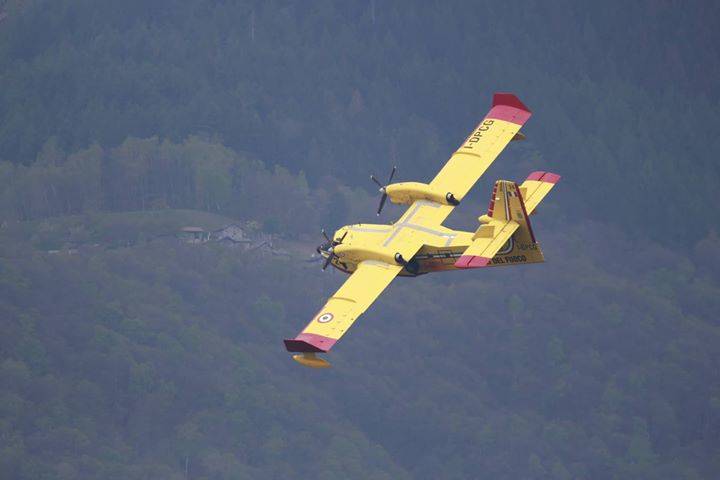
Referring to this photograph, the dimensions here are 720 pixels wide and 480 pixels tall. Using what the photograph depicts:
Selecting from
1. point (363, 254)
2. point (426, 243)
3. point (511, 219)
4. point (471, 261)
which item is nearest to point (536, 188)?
point (511, 219)

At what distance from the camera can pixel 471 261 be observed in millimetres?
129875

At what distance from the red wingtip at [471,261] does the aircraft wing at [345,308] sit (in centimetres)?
513

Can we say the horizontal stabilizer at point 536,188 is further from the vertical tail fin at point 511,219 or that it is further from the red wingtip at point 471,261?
the red wingtip at point 471,261

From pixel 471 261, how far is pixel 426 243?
6.18 m

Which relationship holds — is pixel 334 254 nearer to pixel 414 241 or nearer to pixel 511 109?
pixel 414 241

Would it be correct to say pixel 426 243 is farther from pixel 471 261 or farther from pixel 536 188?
pixel 536 188

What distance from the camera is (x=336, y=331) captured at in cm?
13075

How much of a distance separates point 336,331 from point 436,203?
1323 cm

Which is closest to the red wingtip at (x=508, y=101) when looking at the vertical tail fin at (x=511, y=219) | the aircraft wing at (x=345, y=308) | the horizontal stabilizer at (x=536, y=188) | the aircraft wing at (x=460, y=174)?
the aircraft wing at (x=460, y=174)

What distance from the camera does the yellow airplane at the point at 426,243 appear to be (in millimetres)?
130875

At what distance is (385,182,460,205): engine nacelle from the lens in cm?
13988

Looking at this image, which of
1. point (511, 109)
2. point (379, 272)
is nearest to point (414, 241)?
point (379, 272)

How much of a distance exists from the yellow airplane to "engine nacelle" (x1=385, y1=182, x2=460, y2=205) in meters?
0.06

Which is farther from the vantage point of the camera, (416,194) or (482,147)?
(482,147)
